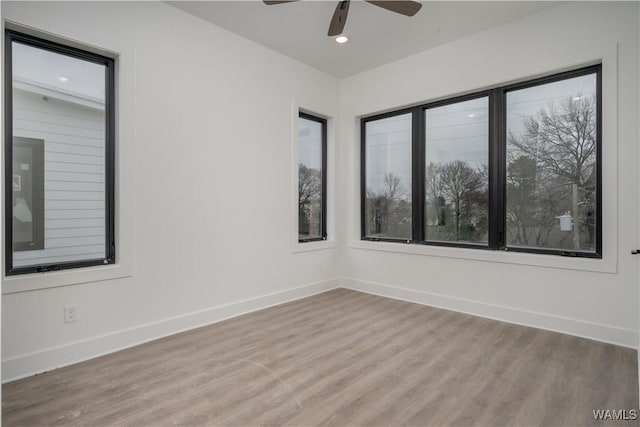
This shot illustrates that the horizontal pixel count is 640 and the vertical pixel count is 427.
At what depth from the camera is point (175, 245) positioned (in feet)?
10.7

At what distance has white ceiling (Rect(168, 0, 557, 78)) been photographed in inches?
127

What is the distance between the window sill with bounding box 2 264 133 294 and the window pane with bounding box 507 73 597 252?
12.3 ft

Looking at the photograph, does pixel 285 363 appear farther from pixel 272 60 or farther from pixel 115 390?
pixel 272 60

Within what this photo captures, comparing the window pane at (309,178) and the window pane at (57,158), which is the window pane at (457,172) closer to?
the window pane at (309,178)

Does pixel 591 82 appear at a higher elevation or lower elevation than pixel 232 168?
higher

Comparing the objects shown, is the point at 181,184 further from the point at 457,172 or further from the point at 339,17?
the point at 457,172

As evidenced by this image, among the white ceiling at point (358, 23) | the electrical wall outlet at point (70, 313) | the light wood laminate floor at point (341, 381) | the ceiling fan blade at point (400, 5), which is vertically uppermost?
the white ceiling at point (358, 23)

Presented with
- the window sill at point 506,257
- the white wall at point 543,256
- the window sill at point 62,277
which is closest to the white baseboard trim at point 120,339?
the window sill at point 62,277

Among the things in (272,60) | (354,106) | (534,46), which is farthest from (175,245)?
(534,46)

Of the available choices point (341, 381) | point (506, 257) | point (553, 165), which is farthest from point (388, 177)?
point (341, 381)

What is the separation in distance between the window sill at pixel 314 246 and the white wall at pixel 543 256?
648 mm

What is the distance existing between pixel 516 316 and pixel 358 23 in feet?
10.9

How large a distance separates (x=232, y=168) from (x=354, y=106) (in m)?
2.13

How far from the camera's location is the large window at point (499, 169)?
325 cm
